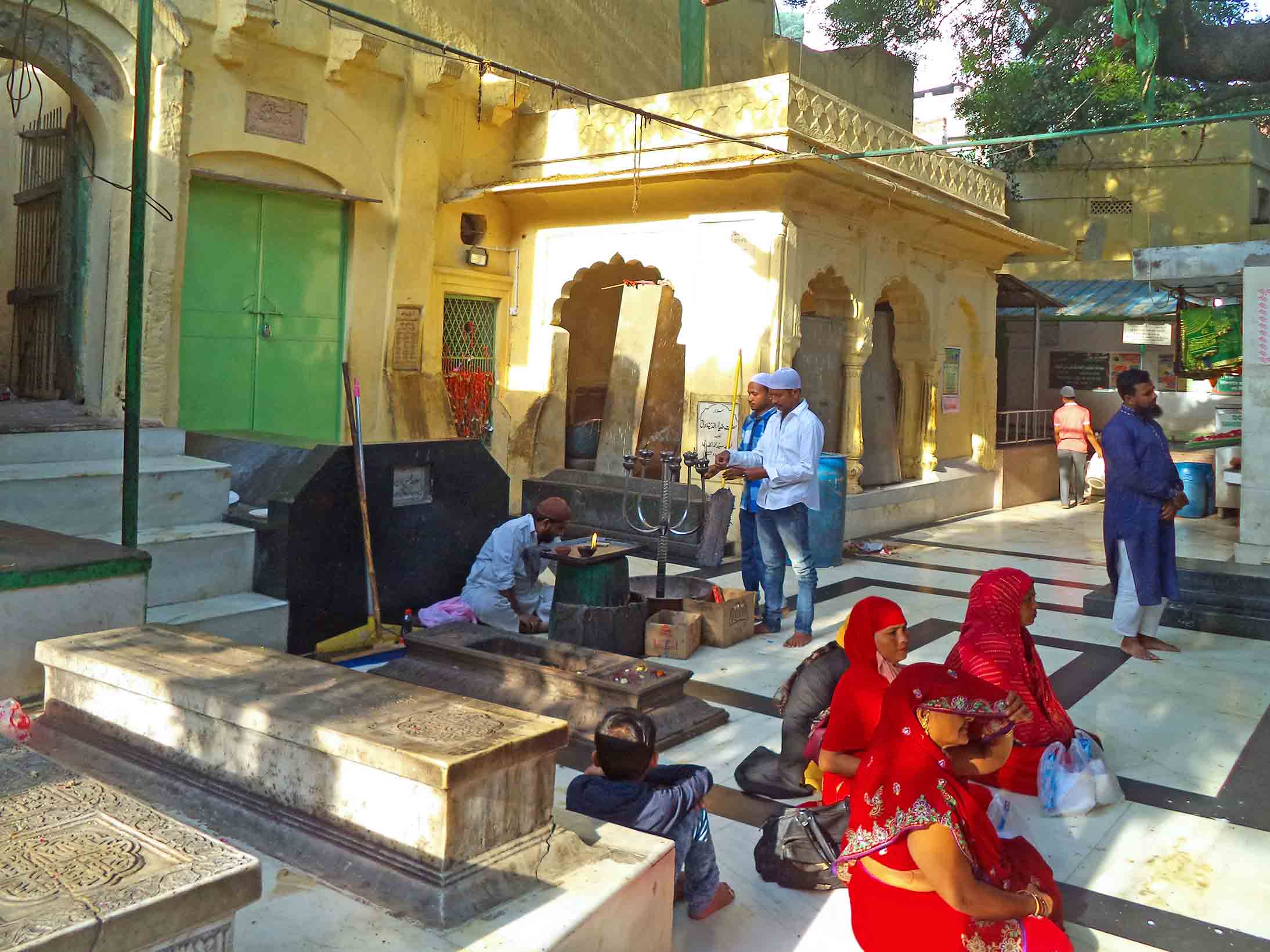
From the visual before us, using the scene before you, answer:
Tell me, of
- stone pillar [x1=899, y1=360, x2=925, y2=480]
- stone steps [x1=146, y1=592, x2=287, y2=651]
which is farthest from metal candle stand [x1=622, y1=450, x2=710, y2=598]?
stone pillar [x1=899, y1=360, x2=925, y2=480]

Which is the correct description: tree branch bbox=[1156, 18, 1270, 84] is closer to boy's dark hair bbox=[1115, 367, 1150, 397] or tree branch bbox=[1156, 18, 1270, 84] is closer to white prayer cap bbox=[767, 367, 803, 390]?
boy's dark hair bbox=[1115, 367, 1150, 397]

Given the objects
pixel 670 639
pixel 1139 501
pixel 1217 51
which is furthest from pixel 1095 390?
pixel 670 639

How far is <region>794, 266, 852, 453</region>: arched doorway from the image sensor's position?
11.7 metres

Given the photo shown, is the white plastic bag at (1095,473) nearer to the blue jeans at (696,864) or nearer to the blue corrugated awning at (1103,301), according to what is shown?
the blue corrugated awning at (1103,301)

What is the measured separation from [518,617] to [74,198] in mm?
4523

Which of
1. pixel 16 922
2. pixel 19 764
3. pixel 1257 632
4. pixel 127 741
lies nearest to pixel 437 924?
pixel 16 922

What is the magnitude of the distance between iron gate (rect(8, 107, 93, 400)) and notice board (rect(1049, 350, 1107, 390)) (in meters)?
16.3

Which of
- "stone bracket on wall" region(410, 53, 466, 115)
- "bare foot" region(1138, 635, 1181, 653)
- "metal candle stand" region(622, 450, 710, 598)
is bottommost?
"bare foot" region(1138, 635, 1181, 653)

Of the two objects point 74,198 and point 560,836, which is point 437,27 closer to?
point 74,198

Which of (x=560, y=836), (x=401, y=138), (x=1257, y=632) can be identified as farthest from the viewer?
(x=401, y=138)

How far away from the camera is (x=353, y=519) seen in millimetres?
6543

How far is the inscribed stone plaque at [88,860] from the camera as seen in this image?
1.87m

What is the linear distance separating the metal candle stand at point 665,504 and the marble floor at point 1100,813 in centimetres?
92

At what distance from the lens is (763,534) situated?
22.5 feet
